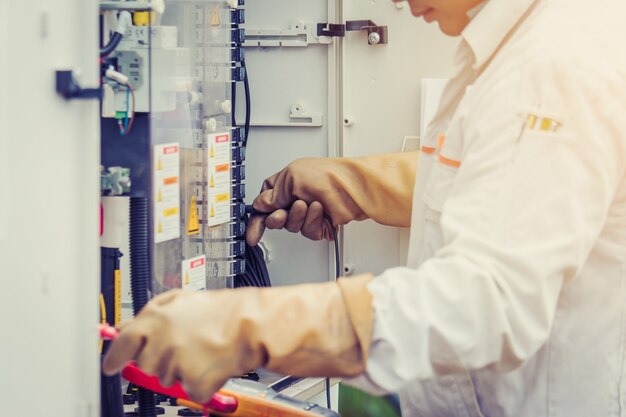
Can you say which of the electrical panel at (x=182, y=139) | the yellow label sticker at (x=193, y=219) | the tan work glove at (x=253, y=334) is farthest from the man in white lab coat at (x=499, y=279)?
the yellow label sticker at (x=193, y=219)

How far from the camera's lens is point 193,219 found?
2.70 metres

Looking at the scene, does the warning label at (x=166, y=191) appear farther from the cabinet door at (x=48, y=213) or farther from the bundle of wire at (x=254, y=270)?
the bundle of wire at (x=254, y=270)

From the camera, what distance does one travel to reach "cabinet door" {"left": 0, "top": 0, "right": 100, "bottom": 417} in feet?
5.32

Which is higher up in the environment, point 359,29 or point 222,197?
point 359,29

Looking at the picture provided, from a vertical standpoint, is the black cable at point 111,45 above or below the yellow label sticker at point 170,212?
above

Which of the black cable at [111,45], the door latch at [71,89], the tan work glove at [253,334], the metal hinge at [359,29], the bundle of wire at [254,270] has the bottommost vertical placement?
the bundle of wire at [254,270]

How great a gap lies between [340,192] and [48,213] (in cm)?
173

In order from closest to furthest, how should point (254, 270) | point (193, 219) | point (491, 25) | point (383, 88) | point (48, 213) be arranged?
point (48, 213)
point (491, 25)
point (193, 219)
point (254, 270)
point (383, 88)

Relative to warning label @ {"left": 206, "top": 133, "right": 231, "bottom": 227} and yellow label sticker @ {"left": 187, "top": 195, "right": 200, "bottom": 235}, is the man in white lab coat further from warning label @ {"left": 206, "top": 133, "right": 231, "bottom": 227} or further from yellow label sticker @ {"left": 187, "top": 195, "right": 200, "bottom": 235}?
warning label @ {"left": 206, "top": 133, "right": 231, "bottom": 227}

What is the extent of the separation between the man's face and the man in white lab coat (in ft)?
0.47

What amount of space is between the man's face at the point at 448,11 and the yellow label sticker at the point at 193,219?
97 cm

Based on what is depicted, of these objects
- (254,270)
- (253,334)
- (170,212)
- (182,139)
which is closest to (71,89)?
(253,334)

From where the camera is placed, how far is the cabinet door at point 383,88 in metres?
3.41

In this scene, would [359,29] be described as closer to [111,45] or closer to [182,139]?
[182,139]
